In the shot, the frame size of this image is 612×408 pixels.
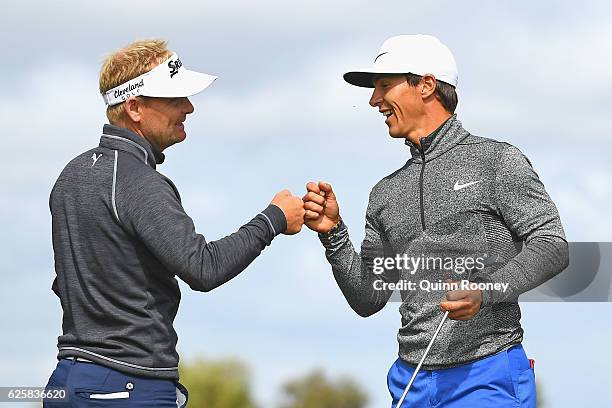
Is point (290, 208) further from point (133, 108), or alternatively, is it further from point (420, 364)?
point (420, 364)

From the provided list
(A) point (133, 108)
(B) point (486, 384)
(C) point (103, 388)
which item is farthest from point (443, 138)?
(C) point (103, 388)

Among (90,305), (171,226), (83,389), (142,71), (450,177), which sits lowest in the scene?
(83,389)

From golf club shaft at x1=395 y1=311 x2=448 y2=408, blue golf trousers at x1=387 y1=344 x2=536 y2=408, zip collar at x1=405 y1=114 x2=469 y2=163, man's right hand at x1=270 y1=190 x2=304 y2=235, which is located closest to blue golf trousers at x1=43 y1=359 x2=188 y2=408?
man's right hand at x1=270 y1=190 x2=304 y2=235

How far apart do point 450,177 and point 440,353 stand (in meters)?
0.81

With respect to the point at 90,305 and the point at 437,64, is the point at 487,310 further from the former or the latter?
the point at 90,305

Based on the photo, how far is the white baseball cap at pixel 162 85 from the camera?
4.47 metres

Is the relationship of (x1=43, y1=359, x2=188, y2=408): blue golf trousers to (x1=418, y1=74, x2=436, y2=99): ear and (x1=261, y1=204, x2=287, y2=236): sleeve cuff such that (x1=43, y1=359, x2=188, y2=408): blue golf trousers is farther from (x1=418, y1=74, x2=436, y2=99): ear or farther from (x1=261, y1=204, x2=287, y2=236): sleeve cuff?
(x1=418, y1=74, x2=436, y2=99): ear

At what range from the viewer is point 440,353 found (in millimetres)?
4820

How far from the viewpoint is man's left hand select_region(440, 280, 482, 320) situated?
14.8 feet

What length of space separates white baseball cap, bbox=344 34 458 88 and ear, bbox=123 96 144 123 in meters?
1.26

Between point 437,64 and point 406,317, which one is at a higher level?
point 437,64

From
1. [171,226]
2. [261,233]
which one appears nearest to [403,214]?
[261,233]

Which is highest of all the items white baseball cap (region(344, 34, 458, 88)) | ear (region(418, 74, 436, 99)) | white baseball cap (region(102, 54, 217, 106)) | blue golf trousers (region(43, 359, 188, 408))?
white baseball cap (region(344, 34, 458, 88))

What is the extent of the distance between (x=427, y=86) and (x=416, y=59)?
142mm
